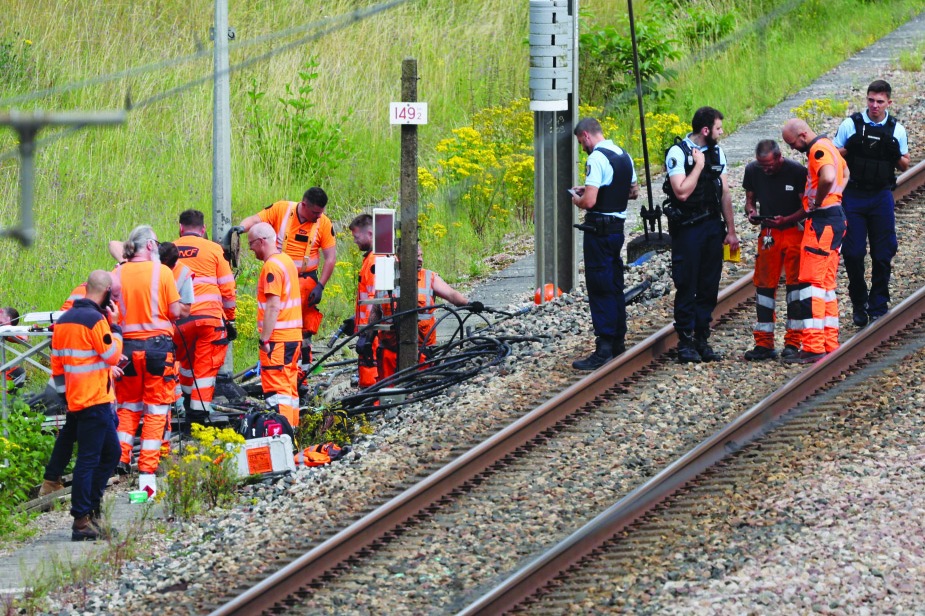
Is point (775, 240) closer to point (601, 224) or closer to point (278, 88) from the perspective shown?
point (601, 224)

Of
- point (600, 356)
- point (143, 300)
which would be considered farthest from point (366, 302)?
point (600, 356)

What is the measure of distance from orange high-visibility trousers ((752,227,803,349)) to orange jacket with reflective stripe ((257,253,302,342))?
353 cm

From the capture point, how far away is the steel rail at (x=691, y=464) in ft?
25.6

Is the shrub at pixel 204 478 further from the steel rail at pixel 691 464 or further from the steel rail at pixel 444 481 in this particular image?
the steel rail at pixel 691 464

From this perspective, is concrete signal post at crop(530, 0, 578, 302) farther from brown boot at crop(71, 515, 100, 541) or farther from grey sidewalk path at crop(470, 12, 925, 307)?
brown boot at crop(71, 515, 100, 541)

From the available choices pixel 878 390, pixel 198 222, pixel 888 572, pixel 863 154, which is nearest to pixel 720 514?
pixel 888 572

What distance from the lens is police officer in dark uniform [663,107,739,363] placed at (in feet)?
35.6

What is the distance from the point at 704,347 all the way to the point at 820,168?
1.62 meters

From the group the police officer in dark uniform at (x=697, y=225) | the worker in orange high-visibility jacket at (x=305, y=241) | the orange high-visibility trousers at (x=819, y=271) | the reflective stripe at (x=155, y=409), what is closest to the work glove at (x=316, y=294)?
the worker in orange high-visibility jacket at (x=305, y=241)

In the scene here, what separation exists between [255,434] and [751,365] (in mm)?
3752

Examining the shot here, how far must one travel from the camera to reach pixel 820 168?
420 inches

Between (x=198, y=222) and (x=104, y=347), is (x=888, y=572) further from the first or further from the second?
(x=198, y=222)

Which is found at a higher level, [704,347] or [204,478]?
[704,347]

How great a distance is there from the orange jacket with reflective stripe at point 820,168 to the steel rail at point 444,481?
1.61 m
